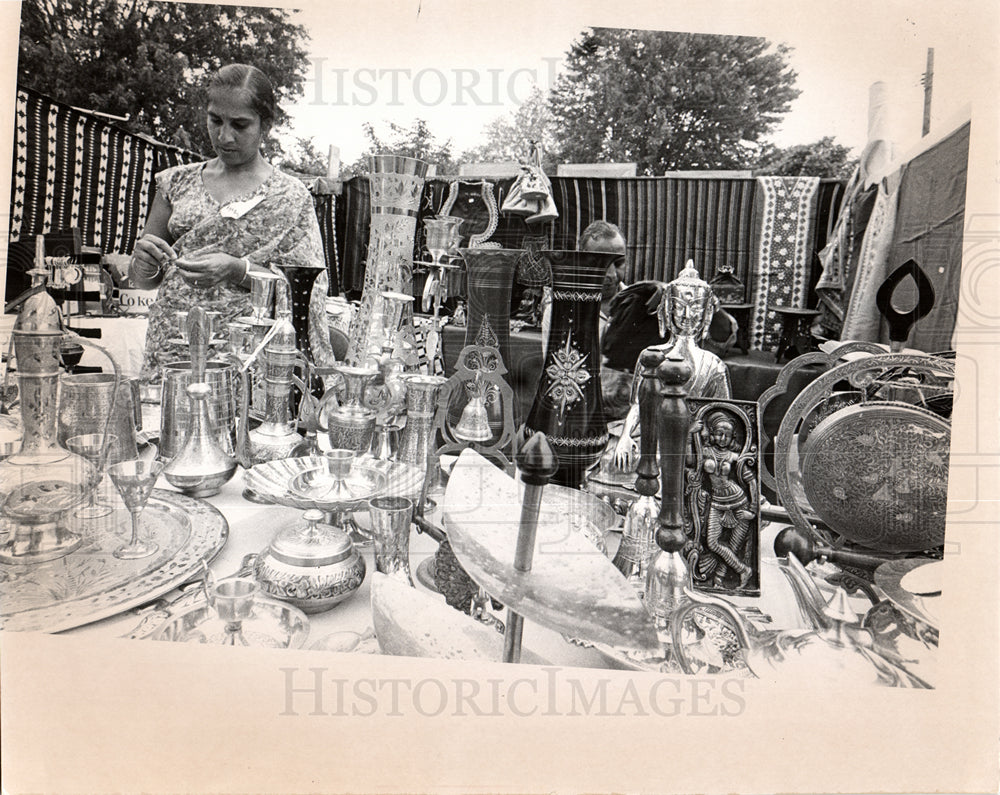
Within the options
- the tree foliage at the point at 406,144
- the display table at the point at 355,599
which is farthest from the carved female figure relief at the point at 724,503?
the tree foliage at the point at 406,144

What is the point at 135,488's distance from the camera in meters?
1.10

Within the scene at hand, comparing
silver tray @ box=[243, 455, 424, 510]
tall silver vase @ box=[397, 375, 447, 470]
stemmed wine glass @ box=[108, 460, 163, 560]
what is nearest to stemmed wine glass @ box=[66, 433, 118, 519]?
stemmed wine glass @ box=[108, 460, 163, 560]

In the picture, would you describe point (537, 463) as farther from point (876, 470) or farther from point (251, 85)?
point (251, 85)

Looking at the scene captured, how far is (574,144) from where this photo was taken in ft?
5.08

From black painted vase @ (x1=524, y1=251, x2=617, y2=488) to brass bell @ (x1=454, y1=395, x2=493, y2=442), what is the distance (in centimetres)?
10

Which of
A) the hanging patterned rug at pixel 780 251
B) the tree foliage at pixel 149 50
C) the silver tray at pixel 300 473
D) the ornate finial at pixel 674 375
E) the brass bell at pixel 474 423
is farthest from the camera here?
the hanging patterned rug at pixel 780 251

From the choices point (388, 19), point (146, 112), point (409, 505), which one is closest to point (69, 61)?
point (146, 112)

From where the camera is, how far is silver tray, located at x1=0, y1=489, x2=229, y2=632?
1069 millimetres

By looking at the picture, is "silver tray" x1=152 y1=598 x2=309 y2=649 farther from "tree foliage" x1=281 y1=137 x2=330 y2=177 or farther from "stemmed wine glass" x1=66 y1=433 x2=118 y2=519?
"tree foliage" x1=281 y1=137 x2=330 y2=177

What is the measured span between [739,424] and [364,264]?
859 millimetres

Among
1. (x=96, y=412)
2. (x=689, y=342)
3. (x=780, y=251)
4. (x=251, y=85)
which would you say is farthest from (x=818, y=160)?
(x=96, y=412)

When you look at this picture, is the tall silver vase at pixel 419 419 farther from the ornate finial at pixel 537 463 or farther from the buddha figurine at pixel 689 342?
the ornate finial at pixel 537 463

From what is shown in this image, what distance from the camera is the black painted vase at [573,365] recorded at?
1245 mm

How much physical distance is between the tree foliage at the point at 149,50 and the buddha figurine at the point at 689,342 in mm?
934
